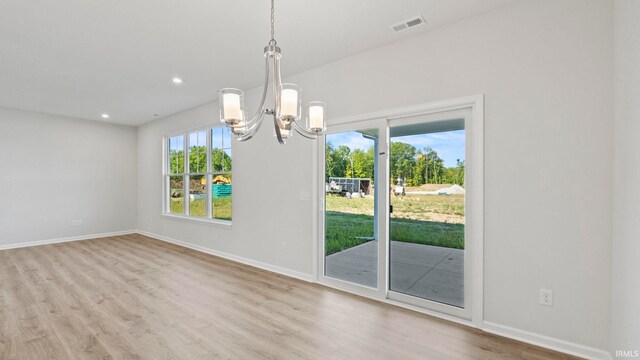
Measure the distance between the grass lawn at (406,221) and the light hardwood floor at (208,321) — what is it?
71cm

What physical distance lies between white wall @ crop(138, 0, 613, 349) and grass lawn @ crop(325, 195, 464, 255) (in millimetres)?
352

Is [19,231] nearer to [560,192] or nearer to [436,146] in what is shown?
[436,146]

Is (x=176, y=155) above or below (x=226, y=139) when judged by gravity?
below

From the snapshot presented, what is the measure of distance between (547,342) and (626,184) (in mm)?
1329

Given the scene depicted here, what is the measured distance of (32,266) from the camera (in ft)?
Answer: 14.5

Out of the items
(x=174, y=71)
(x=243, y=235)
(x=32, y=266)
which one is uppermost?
(x=174, y=71)

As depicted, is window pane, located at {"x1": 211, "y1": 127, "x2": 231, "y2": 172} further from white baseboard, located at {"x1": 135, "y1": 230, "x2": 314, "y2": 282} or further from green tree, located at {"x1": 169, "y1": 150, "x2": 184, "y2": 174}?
white baseboard, located at {"x1": 135, "y1": 230, "x2": 314, "y2": 282}

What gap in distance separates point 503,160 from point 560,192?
1.49ft

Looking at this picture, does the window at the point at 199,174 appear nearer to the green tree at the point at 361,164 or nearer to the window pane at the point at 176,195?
the window pane at the point at 176,195

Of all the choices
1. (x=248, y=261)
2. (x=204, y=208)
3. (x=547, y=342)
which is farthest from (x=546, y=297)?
(x=204, y=208)

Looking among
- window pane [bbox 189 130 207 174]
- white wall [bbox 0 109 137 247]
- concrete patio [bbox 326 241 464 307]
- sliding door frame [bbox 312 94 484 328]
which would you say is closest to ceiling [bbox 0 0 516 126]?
sliding door frame [bbox 312 94 484 328]

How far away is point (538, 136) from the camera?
2270mm

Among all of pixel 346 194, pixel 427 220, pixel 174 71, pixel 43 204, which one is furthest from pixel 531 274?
pixel 43 204

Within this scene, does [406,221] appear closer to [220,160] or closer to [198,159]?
[220,160]
